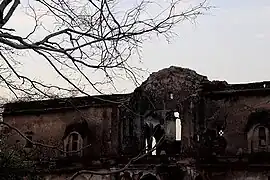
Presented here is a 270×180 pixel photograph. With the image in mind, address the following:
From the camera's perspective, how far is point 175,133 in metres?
20.0

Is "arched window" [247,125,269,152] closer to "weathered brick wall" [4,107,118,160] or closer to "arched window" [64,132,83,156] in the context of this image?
"weathered brick wall" [4,107,118,160]

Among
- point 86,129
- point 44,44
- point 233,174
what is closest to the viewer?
point 44,44

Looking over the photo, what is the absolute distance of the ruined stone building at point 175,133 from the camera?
59.9 feet

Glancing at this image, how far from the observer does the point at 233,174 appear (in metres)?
18.1

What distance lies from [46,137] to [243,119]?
298 inches

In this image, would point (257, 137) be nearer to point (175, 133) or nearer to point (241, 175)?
point (241, 175)

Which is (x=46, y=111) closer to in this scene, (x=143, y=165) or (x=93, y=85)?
(x=143, y=165)

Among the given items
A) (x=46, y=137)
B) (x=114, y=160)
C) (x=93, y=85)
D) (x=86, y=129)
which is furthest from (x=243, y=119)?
(x=93, y=85)

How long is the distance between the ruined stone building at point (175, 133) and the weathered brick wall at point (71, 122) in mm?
35

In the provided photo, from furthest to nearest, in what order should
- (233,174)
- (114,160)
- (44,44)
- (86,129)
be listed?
(86,129), (114,160), (233,174), (44,44)

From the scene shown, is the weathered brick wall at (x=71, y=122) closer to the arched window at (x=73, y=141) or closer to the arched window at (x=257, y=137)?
the arched window at (x=73, y=141)

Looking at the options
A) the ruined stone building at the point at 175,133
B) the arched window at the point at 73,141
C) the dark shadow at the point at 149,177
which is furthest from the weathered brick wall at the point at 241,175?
the arched window at the point at 73,141

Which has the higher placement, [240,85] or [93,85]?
[240,85]

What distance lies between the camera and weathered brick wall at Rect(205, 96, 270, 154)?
1842cm
